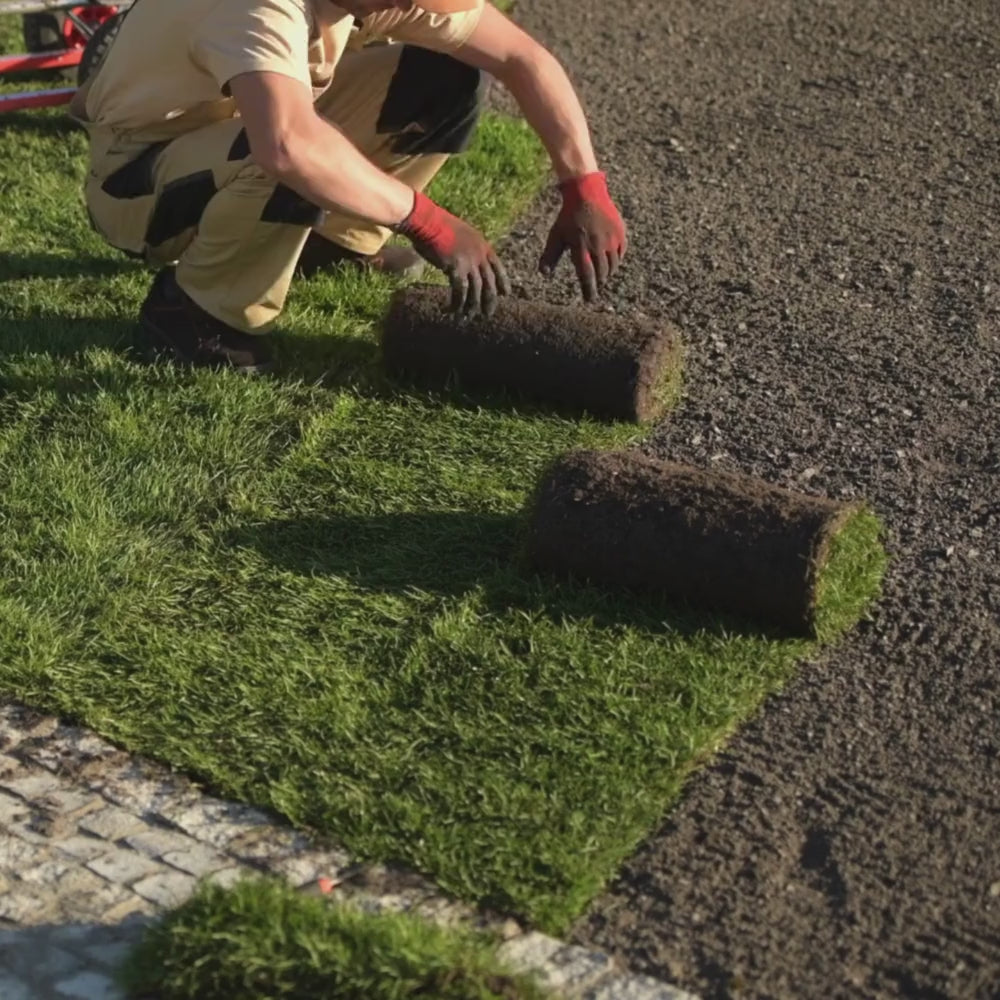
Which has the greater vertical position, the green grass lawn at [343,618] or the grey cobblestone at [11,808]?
the green grass lawn at [343,618]

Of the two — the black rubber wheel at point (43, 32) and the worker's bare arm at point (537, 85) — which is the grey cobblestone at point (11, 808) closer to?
the worker's bare arm at point (537, 85)

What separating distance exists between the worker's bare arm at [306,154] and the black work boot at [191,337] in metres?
0.80

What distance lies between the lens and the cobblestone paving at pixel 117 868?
3094mm

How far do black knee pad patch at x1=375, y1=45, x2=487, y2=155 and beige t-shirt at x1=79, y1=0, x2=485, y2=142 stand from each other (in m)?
0.16

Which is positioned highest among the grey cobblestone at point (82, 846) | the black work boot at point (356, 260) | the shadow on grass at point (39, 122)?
the shadow on grass at point (39, 122)

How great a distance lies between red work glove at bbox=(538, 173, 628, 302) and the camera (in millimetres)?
4949

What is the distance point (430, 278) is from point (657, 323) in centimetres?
110

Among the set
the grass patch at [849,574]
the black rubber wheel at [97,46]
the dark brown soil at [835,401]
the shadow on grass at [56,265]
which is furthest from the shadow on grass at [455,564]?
the black rubber wheel at [97,46]

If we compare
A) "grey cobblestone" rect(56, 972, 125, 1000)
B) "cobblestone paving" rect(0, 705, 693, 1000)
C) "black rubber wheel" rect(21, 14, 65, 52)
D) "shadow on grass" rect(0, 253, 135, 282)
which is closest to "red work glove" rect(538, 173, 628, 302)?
"shadow on grass" rect(0, 253, 135, 282)

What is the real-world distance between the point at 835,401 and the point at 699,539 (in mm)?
1265

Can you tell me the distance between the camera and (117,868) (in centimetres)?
338

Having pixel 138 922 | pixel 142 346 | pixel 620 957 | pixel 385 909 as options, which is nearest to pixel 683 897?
pixel 620 957

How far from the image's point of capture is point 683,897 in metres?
3.26

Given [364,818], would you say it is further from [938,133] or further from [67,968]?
[938,133]
